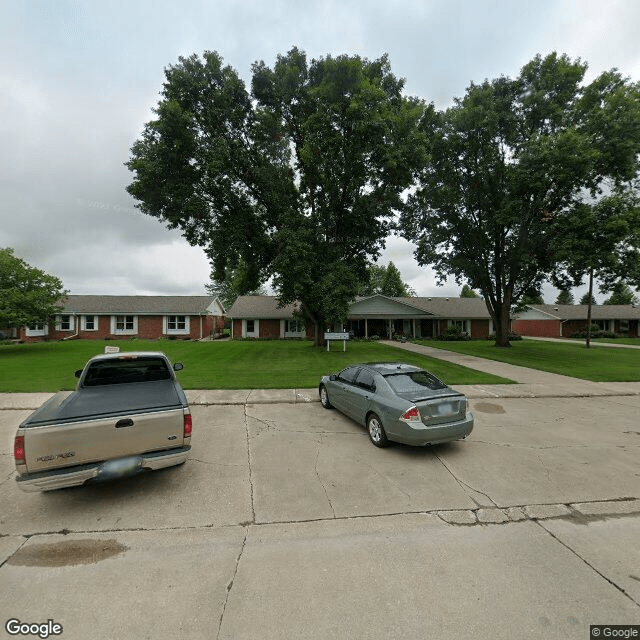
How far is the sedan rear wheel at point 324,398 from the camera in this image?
337 inches

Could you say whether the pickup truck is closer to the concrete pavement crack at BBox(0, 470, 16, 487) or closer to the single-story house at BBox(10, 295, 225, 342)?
the concrete pavement crack at BBox(0, 470, 16, 487)

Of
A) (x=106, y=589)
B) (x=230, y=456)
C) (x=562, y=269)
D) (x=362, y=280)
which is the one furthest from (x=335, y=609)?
(x=562, y=269)

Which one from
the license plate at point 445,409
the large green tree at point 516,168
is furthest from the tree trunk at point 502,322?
the license plate at point 445,409

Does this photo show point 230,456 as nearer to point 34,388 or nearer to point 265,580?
point 265,580

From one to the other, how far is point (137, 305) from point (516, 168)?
3556 centimetres

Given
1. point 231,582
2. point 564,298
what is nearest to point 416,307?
point 231,582

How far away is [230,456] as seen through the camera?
5703 mm

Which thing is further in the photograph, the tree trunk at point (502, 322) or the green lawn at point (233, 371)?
the tree trunk at point (502, 322)

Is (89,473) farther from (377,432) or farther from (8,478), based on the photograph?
(377,432)

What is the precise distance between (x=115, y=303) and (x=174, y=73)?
24324mm

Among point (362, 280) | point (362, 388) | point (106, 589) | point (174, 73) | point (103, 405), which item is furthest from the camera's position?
point (362, 280)

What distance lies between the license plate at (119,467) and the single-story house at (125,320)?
31.1 meters

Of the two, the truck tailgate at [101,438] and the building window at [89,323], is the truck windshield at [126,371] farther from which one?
the building window at [89,323]

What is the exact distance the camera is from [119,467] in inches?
159
